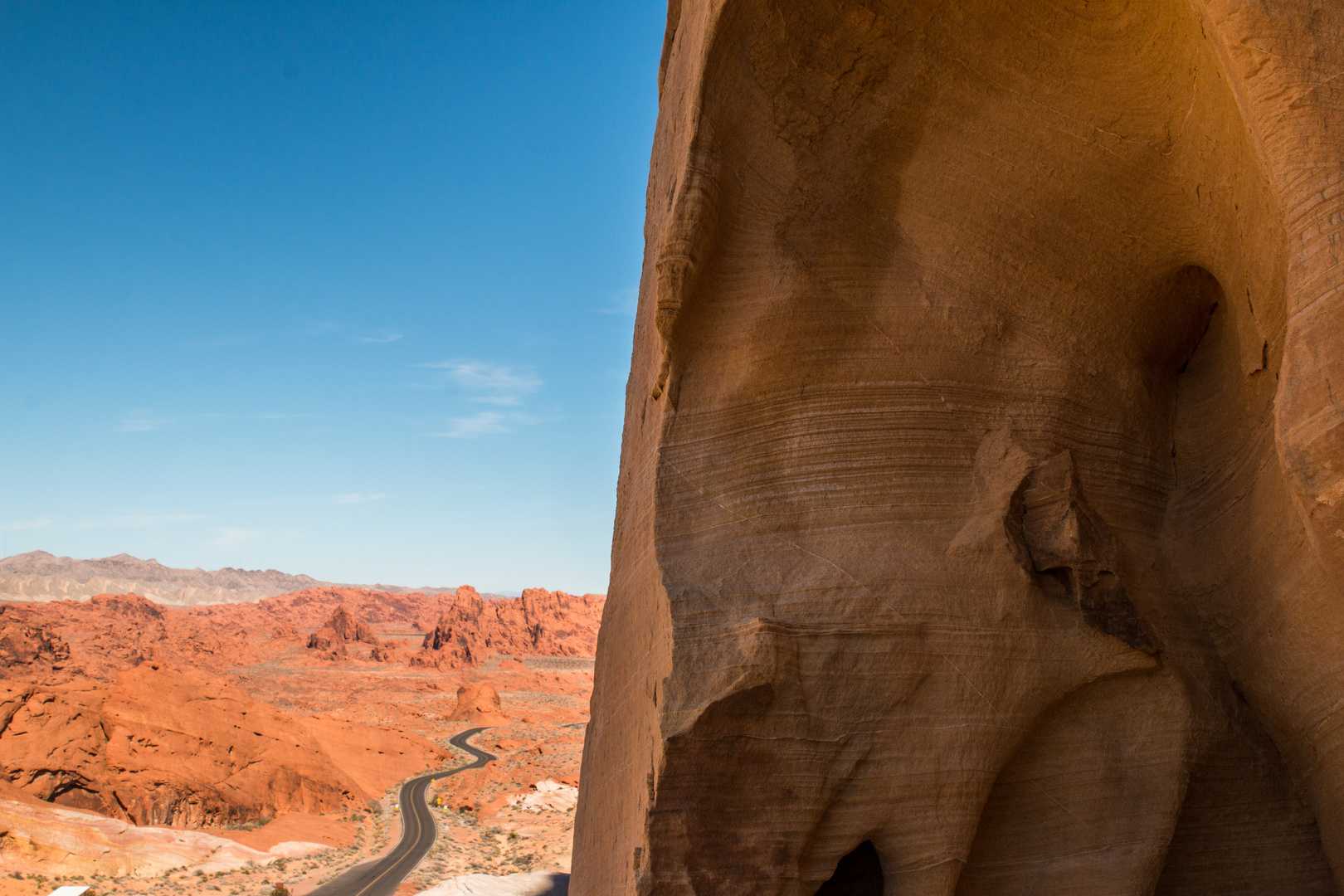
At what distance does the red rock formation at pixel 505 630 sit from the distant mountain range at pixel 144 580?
69.8m

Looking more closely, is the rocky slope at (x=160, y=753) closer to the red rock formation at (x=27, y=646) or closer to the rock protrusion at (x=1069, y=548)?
the red rock formation at (x=27, y=646)

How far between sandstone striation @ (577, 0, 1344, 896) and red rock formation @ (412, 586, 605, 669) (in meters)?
56.9

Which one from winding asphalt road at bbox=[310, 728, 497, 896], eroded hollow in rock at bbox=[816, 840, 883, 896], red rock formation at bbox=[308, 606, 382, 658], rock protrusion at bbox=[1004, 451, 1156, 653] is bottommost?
winding asphalt road at bbox=[310, 728, 497, 896]

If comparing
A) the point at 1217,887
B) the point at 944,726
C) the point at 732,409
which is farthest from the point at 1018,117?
the point at 1217,887

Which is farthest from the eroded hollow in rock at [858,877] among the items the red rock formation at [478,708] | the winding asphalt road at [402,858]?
the red rock formation at [478,708]

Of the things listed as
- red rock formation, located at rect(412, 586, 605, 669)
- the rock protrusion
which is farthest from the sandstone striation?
red rock formation, located at rect(412, 586, 605, 669)

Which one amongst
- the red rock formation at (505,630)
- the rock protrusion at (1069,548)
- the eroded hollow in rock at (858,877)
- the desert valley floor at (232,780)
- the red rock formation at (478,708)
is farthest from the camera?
the red rock formation at (505,630)

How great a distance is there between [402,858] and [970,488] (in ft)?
59.7

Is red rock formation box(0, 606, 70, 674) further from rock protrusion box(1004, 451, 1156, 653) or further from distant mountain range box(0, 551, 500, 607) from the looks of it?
distant mountain range box(0, 551, 500, 607)

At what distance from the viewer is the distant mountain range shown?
115m

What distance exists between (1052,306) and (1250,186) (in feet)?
3.52

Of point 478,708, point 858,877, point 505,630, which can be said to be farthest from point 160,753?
point 505,630

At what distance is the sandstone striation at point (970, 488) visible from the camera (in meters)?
4.11

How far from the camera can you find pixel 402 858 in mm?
18672
